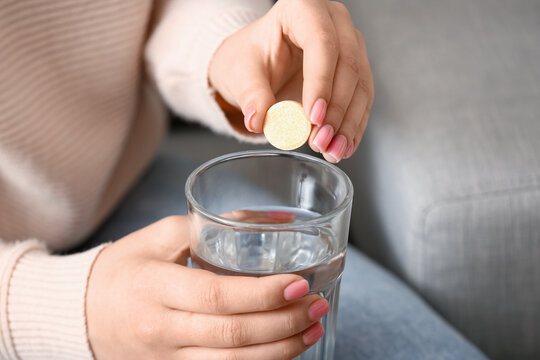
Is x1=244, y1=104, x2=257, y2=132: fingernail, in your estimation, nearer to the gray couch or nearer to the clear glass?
the clear glass

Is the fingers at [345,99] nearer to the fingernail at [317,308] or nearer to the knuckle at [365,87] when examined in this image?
the knuckle at [365,87]

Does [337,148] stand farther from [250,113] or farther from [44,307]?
[44,307]

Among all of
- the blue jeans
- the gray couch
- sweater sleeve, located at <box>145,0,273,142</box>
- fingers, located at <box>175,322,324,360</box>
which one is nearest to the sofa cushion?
the gray couch

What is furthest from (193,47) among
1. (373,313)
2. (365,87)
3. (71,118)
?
(373,313)

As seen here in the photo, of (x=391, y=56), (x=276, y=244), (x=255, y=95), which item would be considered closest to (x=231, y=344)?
(x=276, y=244)

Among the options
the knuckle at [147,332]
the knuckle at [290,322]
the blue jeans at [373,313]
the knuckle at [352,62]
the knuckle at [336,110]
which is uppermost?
the knuckle at [352,62]

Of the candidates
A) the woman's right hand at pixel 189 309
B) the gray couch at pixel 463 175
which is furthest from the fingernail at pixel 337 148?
the gray couch at pixel 463 175
